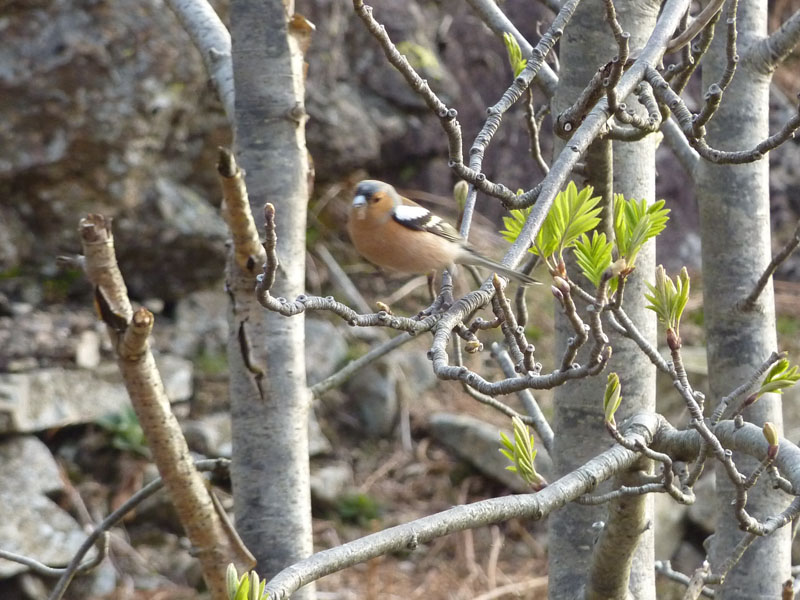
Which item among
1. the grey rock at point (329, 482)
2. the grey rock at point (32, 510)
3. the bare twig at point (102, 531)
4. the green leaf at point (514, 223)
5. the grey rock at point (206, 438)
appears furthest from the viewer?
the grey rock at point (329, 482)

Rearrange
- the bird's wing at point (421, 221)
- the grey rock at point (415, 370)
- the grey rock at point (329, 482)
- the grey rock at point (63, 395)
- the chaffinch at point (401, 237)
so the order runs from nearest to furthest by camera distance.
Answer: the chaffinch at point (401, 237), the bird's wing at point (421, 221), the grey rock at point (63, 395), the grey rock at point (329, 482), the grey rock at point (415, 370)

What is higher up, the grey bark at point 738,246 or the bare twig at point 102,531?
the grey bark at point 738,246

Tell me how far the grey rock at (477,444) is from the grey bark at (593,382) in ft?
11.4

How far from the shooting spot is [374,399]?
6.36 meters

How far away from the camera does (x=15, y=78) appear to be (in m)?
5.20

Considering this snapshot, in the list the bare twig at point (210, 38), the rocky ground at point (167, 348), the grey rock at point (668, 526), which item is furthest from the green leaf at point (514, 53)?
the grey rock at point (668, 526)

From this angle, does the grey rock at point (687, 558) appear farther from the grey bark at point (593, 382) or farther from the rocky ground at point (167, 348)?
the grey bark at point (593, 382)

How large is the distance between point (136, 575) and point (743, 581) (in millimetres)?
3772

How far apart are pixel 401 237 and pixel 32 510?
2.93m

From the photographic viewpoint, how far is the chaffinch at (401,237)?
328 centimetres

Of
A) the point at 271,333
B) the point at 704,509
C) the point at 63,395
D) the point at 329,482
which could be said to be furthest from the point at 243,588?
the point at 704,509

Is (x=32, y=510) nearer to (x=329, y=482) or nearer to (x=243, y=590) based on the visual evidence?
(x=329, y=482)

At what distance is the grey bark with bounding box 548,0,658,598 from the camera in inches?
87.7

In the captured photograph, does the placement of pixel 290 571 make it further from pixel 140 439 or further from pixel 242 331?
pixel 140 439
